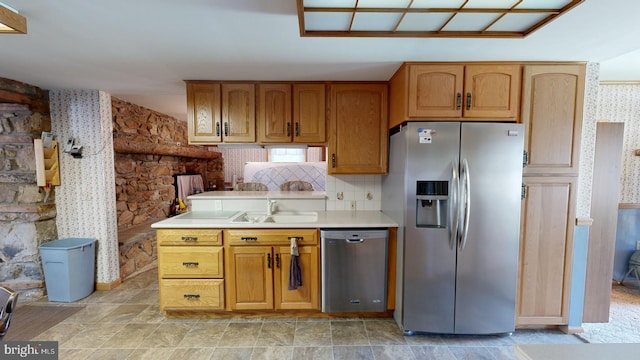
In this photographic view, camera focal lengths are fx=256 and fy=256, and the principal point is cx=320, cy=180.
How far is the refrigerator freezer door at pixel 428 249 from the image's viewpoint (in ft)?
6.44

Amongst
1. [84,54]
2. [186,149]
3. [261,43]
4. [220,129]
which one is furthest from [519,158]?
[186,149]

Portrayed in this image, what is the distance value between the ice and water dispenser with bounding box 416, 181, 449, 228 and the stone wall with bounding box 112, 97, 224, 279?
11.2ft

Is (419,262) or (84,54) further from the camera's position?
(419,262)

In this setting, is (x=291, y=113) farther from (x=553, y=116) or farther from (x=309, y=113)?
(x=553, y=116)

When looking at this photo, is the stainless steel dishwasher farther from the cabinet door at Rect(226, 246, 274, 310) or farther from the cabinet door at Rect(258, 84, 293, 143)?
the cabinet door at Rect(258, 84, 293, 143)

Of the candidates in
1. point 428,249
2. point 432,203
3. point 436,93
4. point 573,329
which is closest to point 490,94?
point 436,93

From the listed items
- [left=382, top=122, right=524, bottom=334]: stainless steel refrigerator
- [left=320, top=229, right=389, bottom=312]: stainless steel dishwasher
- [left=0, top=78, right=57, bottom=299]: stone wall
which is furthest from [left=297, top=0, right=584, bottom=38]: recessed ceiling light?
[left=0, top=78, right=57, bottom=299]: stone wall

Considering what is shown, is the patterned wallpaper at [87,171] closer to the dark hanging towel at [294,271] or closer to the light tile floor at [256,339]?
the light tile floor at [256,339]

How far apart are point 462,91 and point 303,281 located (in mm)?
2080

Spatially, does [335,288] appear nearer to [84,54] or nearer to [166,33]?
[166,33]

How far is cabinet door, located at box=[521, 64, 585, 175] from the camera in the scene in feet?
6.63

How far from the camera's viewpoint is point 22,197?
104 inches

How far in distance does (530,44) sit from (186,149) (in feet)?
15.7

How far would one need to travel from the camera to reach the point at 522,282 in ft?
6.98
